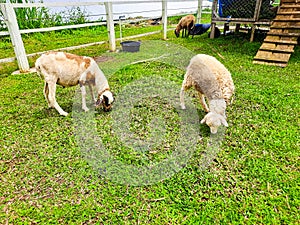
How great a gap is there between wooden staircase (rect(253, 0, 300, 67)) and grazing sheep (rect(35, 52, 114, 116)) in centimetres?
484

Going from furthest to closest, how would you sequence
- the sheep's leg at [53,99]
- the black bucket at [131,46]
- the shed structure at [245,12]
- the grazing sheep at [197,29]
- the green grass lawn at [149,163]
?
the grazing sheep at [197,29]
the shed structure at [245,12]
the black bucket at [131,46]
the sheep's leg at [53,99]
the green grass lawn at [149,163]

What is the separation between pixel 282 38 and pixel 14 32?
7626 mm

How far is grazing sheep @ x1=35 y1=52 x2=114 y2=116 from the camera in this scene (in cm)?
342

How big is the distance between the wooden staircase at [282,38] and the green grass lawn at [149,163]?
6.60ft

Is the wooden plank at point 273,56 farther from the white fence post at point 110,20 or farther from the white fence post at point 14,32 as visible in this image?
the white fence post at point 14,32

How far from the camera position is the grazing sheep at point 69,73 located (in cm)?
342

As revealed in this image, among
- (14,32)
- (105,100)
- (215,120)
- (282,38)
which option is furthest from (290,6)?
(14,32)

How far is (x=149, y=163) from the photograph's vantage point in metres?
2.71

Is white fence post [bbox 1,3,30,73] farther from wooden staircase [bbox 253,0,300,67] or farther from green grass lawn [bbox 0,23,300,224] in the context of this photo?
wooden staircase [bbox 253,0,300,67]

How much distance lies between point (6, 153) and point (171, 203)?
2263 mm

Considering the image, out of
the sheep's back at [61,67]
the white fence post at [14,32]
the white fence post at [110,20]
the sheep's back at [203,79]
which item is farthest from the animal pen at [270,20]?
the white fence post at [14,32]

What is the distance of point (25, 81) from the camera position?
526 cm

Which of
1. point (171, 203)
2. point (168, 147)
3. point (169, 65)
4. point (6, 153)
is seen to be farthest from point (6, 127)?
point (169, 65)

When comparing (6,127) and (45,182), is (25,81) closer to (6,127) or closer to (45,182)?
(6,127)
